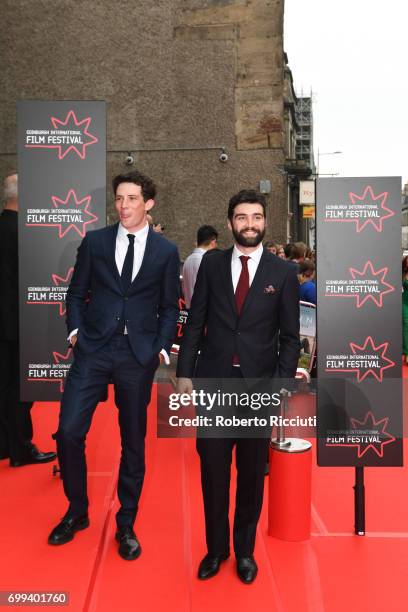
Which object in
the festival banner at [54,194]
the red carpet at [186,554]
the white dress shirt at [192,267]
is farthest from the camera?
the white dress shirt at [192,267]

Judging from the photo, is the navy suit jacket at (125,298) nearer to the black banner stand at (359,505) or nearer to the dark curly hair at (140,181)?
the dark curly hair at (140,181)

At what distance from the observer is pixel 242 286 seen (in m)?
2.87

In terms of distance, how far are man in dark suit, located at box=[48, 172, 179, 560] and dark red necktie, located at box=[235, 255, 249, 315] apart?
0.44m

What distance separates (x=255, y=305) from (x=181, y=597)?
1.39m

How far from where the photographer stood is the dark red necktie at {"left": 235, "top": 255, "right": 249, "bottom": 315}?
9.35ft

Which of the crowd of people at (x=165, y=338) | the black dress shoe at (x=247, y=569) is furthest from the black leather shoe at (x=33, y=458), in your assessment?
the black dress shoe at (x=247, y=569)

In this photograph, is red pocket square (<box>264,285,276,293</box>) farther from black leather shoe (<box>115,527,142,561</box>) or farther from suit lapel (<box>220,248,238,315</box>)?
black leather shoe (<box>115,527,142,561</box>)

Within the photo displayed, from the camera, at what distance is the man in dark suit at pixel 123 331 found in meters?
3.05

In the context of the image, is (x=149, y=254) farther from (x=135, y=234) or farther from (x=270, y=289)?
(x=270, y=289)

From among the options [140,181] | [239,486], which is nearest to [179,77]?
[140,181]

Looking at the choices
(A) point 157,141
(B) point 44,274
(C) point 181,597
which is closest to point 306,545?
(C) point 181,597

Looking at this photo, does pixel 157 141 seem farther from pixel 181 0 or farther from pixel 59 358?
pixel 59 358

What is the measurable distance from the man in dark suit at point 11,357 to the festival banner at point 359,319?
228 cm

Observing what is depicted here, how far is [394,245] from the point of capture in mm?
3285
